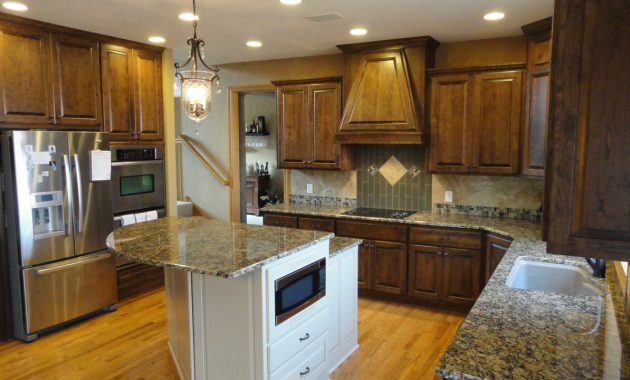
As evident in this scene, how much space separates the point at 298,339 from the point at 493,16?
2.81m

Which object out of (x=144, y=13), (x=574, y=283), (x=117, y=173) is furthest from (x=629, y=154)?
(x=117, y=173)

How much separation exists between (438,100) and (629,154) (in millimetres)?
3467

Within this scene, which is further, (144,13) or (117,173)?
(117,173)

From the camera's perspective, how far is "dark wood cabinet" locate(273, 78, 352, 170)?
489cm

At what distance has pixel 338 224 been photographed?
4738mm

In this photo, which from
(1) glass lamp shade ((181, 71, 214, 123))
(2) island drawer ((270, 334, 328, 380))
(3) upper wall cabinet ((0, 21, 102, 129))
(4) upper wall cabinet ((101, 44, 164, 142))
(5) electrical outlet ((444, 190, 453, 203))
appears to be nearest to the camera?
(2) island drawer ((270, 334, 328, 380))

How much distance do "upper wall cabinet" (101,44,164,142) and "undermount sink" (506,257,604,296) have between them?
143 inches

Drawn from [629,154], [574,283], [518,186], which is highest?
[629,154]

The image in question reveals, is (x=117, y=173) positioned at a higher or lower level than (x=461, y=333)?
higher

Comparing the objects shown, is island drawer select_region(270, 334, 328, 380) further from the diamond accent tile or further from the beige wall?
the beige wall

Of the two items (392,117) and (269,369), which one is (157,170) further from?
(269,369)

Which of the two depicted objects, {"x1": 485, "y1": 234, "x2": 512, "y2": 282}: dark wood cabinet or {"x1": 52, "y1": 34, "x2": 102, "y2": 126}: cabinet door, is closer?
{"x1": 485, "y1": 234, "x2": 512, "y2": 282}: dark wood cabinet

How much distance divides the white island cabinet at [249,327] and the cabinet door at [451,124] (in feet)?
6.07

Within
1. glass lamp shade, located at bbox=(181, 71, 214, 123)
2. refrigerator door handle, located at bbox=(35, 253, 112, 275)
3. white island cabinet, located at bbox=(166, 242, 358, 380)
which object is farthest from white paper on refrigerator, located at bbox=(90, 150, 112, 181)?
glass lamp shade, located at bbox=(181, 71, 214, 123)
